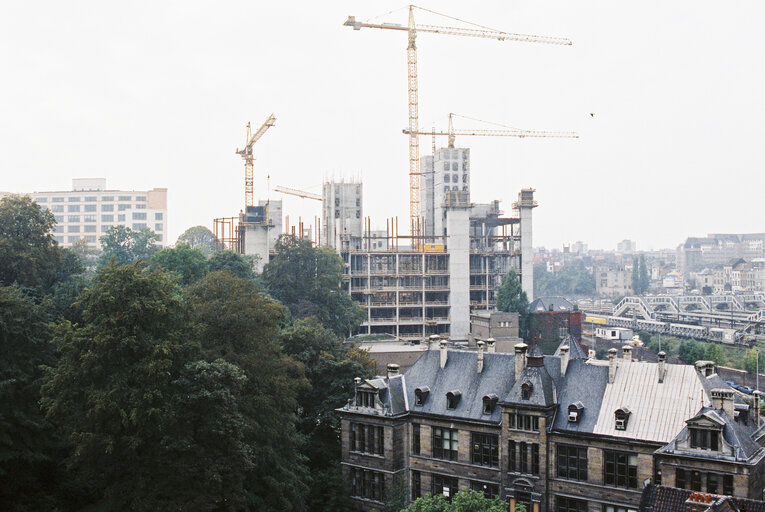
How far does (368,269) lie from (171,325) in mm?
87328

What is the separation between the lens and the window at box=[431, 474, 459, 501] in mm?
54625

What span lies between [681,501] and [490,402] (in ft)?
60.4

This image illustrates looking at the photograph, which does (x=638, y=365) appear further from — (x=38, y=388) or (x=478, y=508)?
(x=38, y=388)

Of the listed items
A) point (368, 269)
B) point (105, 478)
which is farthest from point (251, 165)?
point (105, 478)

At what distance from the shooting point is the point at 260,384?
54156 mm

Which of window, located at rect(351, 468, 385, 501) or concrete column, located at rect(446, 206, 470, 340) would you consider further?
concrete column, located at rect(446, 206, 470, 340)

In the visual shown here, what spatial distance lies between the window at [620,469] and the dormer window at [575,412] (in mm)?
2764

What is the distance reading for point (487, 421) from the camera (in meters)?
53.0

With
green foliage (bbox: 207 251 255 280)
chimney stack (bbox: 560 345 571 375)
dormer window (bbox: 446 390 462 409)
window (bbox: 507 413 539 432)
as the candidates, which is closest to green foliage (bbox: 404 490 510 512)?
window (bbox: 507 413 539 432)

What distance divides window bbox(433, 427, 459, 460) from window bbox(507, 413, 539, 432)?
4.70 metres

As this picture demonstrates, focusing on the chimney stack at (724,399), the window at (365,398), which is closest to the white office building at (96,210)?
the window at (365,398)

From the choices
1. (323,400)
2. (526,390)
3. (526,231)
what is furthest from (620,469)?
(526,231)

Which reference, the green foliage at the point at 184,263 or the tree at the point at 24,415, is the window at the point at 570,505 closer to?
the tree at the point at 24,415

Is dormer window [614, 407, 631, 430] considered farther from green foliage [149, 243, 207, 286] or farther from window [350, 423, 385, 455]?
green foliage [149, 243, 207, 286]
